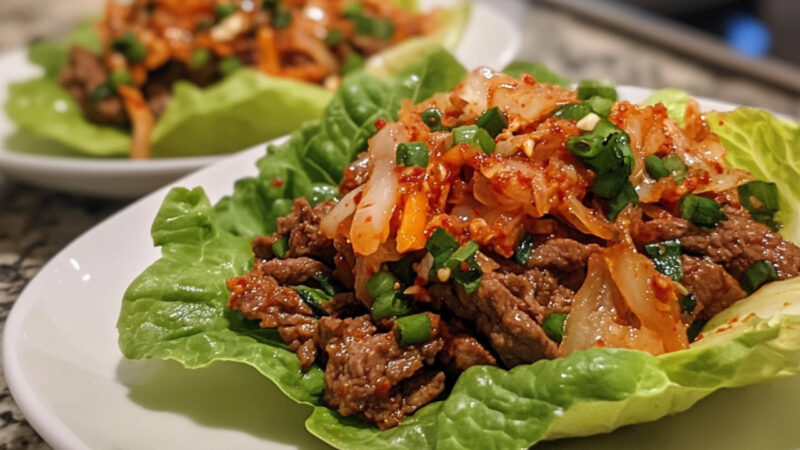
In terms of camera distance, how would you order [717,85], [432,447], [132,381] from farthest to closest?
[717,85] → [132,381] → [432,447]

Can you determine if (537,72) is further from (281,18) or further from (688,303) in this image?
(281,18)

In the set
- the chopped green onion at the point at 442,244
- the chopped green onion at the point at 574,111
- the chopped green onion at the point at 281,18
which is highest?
the chopped green onion at the point at 574,111

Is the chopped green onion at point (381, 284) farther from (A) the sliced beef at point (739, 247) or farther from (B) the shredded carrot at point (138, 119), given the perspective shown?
(B) the shredded carrot at point (138, 119)

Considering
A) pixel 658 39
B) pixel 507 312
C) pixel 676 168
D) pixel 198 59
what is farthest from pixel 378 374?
pixel 658 39

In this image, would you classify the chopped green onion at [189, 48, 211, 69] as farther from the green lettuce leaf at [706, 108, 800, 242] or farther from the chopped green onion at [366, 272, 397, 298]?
the green lettuce leaf at [706, 108, 800, 242]

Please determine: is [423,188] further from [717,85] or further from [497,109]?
[717,85]

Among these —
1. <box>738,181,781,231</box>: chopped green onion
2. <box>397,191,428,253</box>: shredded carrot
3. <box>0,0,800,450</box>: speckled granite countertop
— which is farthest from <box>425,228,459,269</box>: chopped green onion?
<box>0,0,800,450</box>: speckled granite countertop

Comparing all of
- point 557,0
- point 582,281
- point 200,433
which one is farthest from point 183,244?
point 557,0

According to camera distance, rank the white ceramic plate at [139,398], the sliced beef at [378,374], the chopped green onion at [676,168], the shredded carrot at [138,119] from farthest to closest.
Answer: the shredded carrot at [138,119] < the chopped green onion at [676,168] < the sliced beef at [378,374] < the white ceramic plate at [139,398]

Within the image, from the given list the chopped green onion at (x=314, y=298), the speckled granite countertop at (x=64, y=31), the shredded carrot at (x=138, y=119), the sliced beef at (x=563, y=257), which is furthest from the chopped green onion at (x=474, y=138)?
the shredded carrot at (x=138, y=119)
